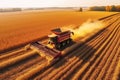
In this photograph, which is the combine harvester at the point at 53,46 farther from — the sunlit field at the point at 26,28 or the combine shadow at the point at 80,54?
the sunlit field at the point at 26,28

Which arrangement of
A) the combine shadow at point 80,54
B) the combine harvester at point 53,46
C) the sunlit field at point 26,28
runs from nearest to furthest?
the combine shadow at point 80,54
the combine harvester at point 53,46
the sunlit field at point 26,28

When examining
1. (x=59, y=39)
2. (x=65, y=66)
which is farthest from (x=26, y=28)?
(x=65, y=66)

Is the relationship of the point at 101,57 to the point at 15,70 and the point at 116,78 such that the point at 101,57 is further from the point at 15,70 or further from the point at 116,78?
the point at 15,70

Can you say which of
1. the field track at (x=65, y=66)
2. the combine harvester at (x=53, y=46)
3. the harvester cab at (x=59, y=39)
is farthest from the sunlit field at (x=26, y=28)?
the harvester cab at (x=59, y=39)

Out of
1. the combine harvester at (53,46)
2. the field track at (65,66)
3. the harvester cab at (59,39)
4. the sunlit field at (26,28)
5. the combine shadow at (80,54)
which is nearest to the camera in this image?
the field track at (65,66)

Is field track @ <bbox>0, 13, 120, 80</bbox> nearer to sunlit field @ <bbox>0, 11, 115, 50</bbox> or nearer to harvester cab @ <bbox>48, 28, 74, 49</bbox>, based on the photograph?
harvester cab @ <bbox>48, 28, 74, 49</bbox>

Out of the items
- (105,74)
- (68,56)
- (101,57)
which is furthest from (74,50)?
(105,74)
